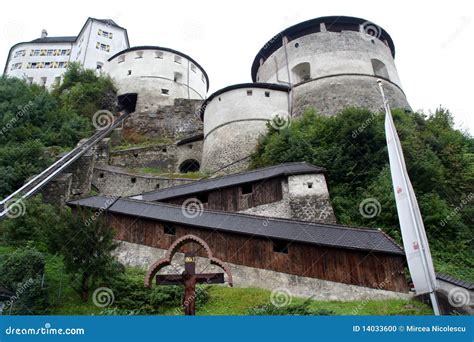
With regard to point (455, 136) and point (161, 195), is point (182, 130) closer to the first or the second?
point (161, 195)

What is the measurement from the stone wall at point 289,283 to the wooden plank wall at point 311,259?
0.14m

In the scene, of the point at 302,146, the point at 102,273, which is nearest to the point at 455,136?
the point at 302,146

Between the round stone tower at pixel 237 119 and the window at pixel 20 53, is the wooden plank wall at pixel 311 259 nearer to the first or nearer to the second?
the round stone tower at pixel 237 119

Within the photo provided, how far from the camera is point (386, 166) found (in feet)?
55.5

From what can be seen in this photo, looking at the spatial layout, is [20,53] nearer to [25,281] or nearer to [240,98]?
[240,98]

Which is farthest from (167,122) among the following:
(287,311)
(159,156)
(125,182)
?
(287,311)

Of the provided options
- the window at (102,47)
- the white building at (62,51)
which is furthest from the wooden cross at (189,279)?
the window at (102,47)

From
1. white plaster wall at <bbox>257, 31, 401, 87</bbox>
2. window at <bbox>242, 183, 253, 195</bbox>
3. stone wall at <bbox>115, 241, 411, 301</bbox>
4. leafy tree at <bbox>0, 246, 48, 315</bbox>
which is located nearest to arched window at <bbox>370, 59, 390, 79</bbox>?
white plaster wall at <bbox>257, 31, 401, 87</bbox>

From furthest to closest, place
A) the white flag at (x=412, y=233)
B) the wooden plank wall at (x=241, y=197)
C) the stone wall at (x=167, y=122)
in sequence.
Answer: the stone wall at (x=167, y=122) → the wooden plank wall at (x=241, y=197) → the white flag at (x=412, y=233)

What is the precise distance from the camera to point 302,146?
1880 cm

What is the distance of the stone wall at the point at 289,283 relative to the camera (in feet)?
37.6

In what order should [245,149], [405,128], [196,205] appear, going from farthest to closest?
[245,149], [405,128], [196,205]

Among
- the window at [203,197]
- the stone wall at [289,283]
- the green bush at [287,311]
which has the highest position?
the window at [203,197]

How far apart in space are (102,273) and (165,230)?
313 cm
